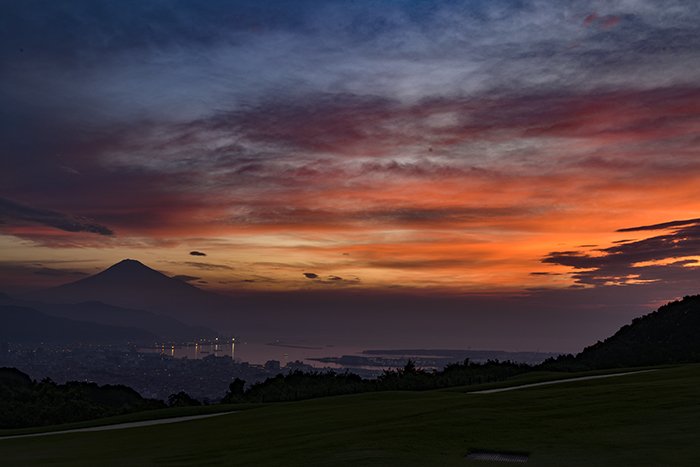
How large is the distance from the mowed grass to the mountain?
31473mm

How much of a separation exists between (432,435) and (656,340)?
6406cm

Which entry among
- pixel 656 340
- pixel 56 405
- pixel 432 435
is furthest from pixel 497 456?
pixel 656 340

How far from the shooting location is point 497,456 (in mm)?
15539

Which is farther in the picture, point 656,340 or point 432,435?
point 656,340

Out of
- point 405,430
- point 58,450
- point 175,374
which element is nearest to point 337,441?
point 405,430

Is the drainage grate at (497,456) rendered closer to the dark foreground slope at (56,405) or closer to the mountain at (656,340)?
the dark foreground slope at (56,405)

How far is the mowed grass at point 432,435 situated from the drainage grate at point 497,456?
0.26 m

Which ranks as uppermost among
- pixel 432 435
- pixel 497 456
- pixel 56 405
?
pixel 432 435

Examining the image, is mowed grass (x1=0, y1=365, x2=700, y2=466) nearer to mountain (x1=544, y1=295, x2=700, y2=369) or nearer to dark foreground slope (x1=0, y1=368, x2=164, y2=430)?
dark foreground slope (x1=0, y1=368, x2=164, y2=430)

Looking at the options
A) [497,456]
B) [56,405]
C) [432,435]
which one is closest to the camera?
[497,456]

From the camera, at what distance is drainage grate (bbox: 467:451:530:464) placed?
1511 cm

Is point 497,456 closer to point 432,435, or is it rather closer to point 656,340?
point 432,435

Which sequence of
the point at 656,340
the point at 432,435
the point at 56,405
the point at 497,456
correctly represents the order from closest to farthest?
the point at 497,456
the point at 432,435
the point at 56,405
the point at 656,340

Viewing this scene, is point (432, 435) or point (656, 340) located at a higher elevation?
point (656, 340)
